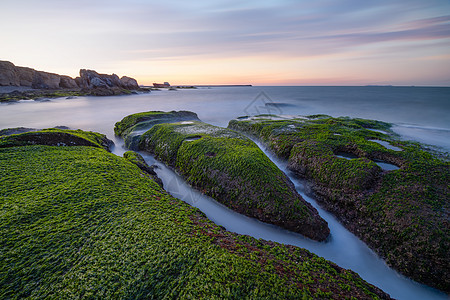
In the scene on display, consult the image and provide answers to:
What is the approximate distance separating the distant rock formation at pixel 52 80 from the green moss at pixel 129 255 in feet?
177

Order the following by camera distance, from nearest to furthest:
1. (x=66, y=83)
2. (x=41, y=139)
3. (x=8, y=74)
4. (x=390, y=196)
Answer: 1. (x=390, y=196)
2. (x=41, y=139)
3. (x=8, y=74)
4. (x=66, y=83)

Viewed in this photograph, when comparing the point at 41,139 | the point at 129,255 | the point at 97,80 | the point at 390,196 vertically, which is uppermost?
the point at 97,80

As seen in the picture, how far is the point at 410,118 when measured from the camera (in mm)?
18641

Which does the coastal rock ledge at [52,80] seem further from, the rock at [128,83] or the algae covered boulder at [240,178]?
the algae covered boulder at [240,178]

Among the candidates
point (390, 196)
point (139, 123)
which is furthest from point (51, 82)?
point (390, 196)

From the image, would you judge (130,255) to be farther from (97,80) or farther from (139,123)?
(97,80)

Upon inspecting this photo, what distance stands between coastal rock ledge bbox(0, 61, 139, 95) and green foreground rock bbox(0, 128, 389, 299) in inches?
2411

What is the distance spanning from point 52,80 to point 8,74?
10988 millimetres

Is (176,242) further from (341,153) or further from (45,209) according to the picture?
(341,153)

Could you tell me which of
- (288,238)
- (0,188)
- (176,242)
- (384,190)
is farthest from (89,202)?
(384,190)

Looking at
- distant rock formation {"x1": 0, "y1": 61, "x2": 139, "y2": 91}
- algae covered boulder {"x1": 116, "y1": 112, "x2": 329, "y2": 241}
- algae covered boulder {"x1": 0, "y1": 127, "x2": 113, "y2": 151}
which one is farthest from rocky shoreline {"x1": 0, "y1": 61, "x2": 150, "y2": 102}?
algae covered boulder {"x1": 116, "y1": 112, "x2": 329, "y2": 241}

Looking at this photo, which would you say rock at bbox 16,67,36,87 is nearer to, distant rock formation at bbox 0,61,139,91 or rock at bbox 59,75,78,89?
distant rock formation at bbox 0,61,139,91

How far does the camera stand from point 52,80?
68000 mm

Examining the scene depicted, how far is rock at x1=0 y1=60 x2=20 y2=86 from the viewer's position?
56812 millimetres
